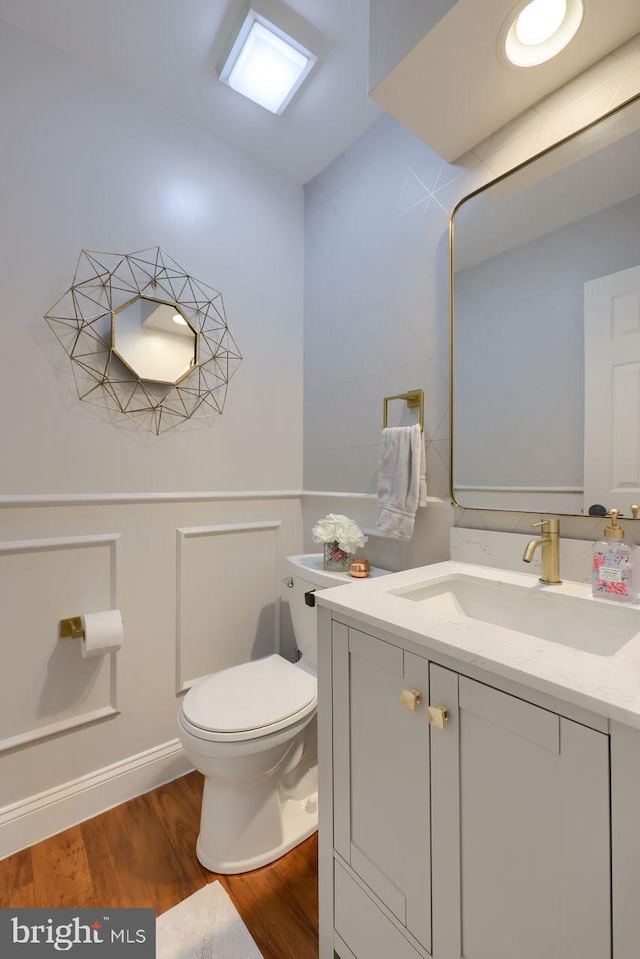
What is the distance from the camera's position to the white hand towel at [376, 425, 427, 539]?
1372 mm

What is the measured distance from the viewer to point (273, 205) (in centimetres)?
191

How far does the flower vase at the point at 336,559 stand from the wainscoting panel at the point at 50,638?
0.75 metres

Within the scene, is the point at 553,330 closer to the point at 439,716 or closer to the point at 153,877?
the point at 439,716

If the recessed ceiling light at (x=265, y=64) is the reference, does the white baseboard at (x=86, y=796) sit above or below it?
below

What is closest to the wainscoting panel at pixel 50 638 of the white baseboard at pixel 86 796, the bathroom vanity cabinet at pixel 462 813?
the white baseboard at pixel 86 796

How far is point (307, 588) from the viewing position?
4.99 ft

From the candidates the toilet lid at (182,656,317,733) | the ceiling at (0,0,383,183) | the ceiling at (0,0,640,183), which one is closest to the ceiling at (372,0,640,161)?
the ceiling at (0,0,640,183)

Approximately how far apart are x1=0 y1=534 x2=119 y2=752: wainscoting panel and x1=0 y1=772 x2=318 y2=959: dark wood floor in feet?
1.10

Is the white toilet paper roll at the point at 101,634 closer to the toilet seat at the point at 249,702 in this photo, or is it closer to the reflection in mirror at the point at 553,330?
the toilet seat at the point at 249,702

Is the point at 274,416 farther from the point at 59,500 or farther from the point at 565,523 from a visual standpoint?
the point at 565,523

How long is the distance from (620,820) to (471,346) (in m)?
1.12

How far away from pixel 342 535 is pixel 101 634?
84cm

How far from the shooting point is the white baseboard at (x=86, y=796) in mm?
1273

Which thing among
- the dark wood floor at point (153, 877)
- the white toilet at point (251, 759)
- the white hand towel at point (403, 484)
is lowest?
the dark wood floor at point (153, 877)
